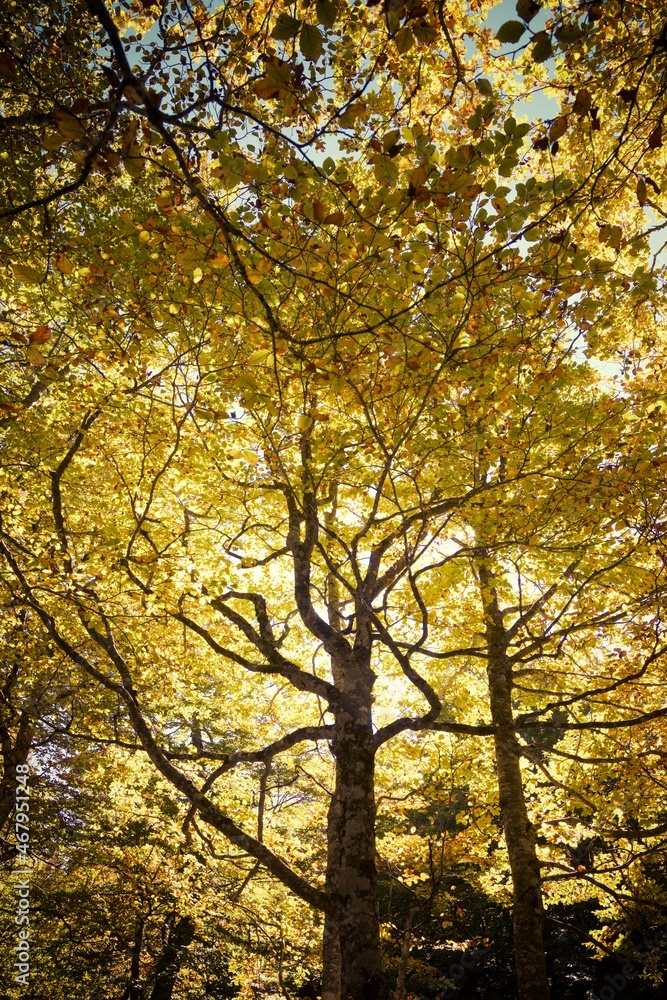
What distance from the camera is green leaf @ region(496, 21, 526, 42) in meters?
2.30

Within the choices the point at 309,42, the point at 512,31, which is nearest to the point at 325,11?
the point at 309,42

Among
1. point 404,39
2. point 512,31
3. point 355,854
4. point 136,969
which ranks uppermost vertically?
point 404,39

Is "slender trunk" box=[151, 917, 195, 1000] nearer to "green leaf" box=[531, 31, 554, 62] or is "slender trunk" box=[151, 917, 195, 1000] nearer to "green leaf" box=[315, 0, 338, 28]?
"green leaf" box=[315, 0, 338, 28]

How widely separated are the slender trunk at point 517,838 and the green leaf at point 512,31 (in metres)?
5.38

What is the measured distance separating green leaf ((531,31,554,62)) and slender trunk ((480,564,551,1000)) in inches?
208

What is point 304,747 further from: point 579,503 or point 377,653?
point 579,503

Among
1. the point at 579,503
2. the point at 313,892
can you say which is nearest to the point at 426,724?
the point at 313,892

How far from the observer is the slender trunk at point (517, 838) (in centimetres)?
591

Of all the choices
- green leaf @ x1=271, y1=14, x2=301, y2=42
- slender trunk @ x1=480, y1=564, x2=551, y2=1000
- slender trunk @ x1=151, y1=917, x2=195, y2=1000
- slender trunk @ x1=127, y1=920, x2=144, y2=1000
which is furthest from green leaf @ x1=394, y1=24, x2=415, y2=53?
slender trunk @ x1=151, y1=917, x2=195, y2=1000

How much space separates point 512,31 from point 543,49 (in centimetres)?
21

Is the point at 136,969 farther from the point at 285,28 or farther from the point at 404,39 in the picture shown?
the point at 404,39

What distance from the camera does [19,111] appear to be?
518 cm

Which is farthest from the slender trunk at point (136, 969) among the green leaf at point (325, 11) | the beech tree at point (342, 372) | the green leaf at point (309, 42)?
the green leaf at point (325, 11)

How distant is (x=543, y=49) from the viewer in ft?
7.97
